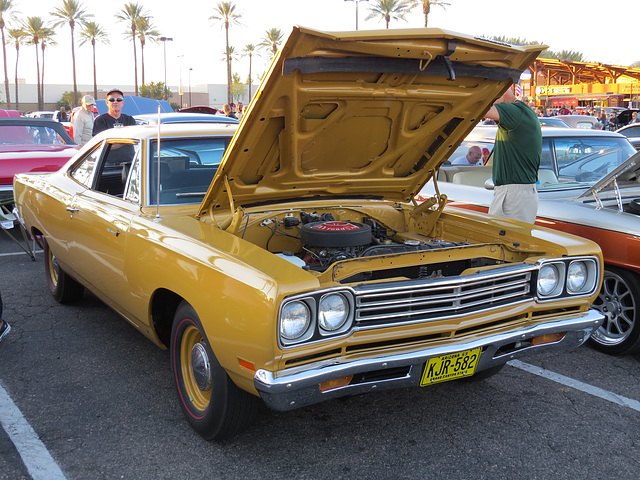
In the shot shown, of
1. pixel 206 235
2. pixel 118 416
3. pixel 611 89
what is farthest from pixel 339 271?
pixel 611 89

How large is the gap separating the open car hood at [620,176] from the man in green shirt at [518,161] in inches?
17.9

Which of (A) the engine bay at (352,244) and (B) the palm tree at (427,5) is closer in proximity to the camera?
(A) the engine bay at (352,244)

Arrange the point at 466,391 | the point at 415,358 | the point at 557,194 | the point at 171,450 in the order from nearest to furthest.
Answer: the point at 415,358 → the point at 171,450 → the point at 466,391 → the point at 557,194

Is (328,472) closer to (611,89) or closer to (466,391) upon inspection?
(466,391)

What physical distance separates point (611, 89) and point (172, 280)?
34.9m

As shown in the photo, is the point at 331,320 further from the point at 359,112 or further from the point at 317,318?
the point at 359,112

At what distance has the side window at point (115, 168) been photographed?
411cm

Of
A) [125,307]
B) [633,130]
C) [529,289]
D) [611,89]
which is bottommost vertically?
[125,307]

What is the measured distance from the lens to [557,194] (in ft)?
17.5

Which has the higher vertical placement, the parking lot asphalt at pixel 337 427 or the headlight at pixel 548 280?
the headlight at pixel 548 280

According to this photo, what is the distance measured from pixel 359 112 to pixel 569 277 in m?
1.41

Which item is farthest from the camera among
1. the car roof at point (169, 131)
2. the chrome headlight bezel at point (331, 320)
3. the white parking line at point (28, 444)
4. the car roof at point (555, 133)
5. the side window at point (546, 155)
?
the car roof at point (555, 133)

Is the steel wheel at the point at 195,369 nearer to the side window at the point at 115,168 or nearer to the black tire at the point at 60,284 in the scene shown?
the side window at the point at 115,168

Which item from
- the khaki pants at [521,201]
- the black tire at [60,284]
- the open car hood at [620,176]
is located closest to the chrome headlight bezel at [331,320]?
the khaki pants at [521,201]
